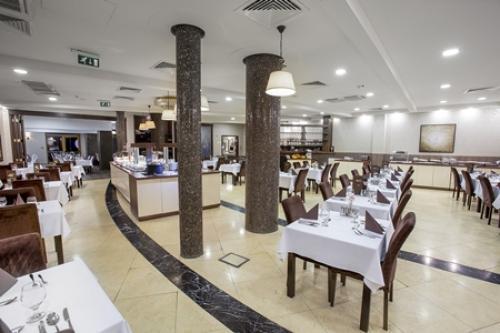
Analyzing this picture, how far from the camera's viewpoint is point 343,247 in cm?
202

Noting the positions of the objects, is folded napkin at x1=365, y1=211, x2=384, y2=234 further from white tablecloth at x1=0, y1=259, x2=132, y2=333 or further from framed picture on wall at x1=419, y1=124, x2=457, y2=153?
framed picture on wall at x1=419, y1=124, x2=457, y2=153

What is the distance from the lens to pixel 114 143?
14180mm

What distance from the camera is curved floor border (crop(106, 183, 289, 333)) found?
2084 mm

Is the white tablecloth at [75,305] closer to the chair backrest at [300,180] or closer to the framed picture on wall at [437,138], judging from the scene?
the chair backrest at [300,180]

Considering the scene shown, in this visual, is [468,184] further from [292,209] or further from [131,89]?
[131,89]

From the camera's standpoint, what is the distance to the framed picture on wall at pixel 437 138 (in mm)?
9219

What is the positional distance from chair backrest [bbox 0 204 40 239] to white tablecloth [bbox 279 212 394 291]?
2.53 metres

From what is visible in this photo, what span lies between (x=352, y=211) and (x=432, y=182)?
25.5 feet

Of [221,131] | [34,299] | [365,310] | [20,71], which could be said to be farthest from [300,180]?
[221,131]

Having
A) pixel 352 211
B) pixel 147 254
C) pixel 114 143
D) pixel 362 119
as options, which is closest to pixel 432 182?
pixel 362 119

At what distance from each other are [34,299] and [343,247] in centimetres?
203

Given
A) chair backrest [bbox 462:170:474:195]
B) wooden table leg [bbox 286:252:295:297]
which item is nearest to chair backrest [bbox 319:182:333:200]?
wooden table leg [bbox 286:252:295:297]

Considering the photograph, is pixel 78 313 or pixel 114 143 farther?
pixel 114 143

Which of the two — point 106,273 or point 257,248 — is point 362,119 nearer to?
point 257,248
